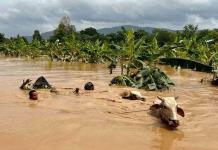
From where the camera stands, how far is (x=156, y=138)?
7129 mm

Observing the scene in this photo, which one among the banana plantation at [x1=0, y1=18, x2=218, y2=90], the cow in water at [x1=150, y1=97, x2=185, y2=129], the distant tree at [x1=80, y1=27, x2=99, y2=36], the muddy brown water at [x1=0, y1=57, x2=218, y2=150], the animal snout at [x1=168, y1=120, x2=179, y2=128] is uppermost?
the distant tree at [x1=80, y1=27, x2=99, y2=36]

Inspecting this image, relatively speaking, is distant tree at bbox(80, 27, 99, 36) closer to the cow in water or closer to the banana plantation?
the banana plantation

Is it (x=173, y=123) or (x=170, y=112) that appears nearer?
(x=173, y=123)

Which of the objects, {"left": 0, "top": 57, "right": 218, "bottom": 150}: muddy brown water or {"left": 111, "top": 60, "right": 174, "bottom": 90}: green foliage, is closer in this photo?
{"left": 0, "top": 57, "right": 218, "bottom": 150}: muddy brown water

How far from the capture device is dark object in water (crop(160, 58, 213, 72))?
2280 centimetres

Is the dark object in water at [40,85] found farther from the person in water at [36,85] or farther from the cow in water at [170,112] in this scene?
the cow in water at [170,112]

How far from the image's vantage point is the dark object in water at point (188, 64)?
74.8 feet

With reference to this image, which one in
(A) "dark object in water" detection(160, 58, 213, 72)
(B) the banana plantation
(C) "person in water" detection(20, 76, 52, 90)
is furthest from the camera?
(A) "dark object in water" detection(160, 58, 213, 72)

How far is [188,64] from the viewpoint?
985 inches

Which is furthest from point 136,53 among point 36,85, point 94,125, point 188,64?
point 188,64

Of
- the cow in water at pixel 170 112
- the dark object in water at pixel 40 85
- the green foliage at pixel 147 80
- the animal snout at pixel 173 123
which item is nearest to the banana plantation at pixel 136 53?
the green foliage at pixel 147 80

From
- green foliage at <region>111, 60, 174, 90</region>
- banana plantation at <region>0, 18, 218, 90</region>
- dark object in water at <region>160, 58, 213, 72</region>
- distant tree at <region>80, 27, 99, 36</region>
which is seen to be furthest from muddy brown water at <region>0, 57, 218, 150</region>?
distant tree at <region>80, 27, 99, 36</region>

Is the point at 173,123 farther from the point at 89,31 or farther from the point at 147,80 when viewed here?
the point at 89,31

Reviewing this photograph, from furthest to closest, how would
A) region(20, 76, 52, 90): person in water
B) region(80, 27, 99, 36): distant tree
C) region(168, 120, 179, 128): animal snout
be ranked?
1. region(80, 27, 99, 36): distant tree
2. region(20, 76, 52, 90): person in water
3. region(168, 120, 179, 128): animal snout
